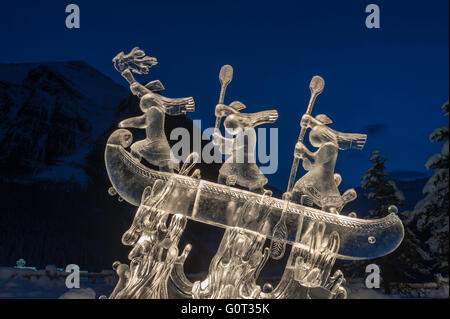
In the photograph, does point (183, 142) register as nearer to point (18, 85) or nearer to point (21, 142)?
point (21, 142)

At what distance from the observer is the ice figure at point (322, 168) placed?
326 centimetres

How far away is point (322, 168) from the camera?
3299 mm

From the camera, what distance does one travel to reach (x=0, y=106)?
20.3 ft

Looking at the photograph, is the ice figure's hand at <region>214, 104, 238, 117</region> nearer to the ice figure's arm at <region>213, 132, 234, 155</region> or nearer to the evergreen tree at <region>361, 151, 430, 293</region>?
the ice figure's arm at <region>213, 132, 234, 155</region>

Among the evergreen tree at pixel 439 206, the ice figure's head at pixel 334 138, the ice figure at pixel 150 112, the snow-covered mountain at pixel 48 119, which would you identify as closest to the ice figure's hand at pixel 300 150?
the ice figure's head at pixel 334 138

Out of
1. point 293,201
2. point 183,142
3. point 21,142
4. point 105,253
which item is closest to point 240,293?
point 293,201

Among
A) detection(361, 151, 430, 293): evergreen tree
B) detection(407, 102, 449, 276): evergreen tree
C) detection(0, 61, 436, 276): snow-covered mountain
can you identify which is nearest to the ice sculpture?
detection(407, 102, 449, 276): evergreen tree

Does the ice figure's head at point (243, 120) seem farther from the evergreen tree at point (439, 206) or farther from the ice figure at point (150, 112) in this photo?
the evergreen tree at point (439, 206)

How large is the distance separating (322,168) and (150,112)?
161 cm

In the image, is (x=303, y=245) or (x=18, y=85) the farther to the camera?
(x=18, y=85)

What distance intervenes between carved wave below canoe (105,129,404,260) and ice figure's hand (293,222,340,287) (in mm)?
52

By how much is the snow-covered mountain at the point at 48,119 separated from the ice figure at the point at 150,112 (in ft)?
11.3

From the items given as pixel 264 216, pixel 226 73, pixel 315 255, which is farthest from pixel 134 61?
pixel 315 255
